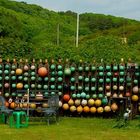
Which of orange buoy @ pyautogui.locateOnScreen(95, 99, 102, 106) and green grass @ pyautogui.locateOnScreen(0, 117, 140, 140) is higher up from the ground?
orange buoy @ pyautogui.locateOnScreen(95, 99, 102, 106)

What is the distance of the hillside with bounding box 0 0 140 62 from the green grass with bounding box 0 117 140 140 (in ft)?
13.0

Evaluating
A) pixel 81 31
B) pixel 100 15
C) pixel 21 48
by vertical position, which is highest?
pixel 100 15

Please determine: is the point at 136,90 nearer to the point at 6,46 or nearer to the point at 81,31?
the point at 6,46

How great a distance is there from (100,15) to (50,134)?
80.2 metres

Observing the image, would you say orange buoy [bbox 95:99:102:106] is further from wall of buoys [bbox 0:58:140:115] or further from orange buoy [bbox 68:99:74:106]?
orange buoy [bbox 68:99:74:106]

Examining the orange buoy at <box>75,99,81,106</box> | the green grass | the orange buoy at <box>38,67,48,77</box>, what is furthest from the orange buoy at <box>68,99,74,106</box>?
the green grass

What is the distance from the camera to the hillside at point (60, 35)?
Result: 1870 centimetres

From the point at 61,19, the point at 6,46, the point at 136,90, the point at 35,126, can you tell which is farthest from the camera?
the point at 61,19

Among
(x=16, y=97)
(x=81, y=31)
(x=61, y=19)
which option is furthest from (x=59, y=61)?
(x=61, y=19)

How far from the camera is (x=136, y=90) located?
16.0 m

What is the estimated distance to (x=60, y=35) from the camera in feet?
193

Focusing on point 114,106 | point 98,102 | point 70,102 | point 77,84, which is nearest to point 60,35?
point 77,84

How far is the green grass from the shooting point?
1152 cm

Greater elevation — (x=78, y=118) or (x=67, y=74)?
(x=67, y=74)
